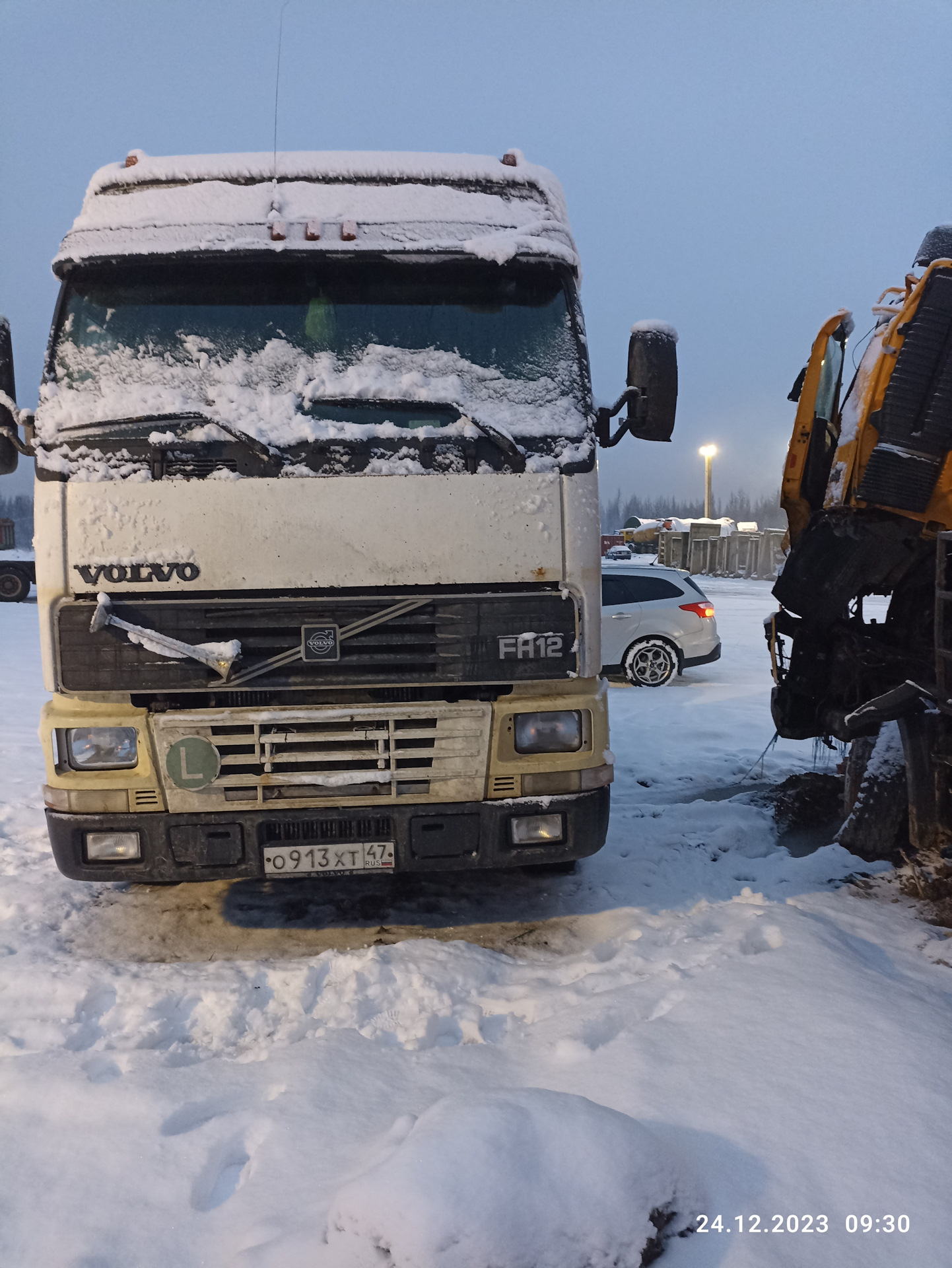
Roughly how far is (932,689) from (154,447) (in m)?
3.68

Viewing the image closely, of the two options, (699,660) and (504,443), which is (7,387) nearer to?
(504,443)

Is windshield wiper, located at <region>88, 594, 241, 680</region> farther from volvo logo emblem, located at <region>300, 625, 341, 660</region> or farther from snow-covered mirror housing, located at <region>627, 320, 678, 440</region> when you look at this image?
snow-covered mirror housing, located at <region>627, 320, 678, 440</region>

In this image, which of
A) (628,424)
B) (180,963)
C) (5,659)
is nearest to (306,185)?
(628,424)

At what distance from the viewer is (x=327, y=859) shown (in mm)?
3387

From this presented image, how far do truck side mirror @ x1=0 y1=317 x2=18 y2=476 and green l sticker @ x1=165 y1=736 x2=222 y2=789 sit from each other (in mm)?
1550

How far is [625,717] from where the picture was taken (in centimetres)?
870

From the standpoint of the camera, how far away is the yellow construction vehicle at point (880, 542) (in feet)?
13.0

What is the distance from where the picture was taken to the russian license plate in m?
3.37

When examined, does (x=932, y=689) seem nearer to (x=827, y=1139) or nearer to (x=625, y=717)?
(x=827, y=1139)

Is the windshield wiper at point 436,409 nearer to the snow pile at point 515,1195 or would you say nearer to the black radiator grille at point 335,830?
the black radiator grille at point 335,830

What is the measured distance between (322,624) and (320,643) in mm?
73

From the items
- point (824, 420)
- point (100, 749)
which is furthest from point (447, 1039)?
point (824, 420)

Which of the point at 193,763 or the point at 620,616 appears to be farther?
the point at 620,616

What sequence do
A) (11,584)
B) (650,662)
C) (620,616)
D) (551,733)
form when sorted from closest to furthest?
(551,733) → (620,616) → (650,662) → (11,584)
